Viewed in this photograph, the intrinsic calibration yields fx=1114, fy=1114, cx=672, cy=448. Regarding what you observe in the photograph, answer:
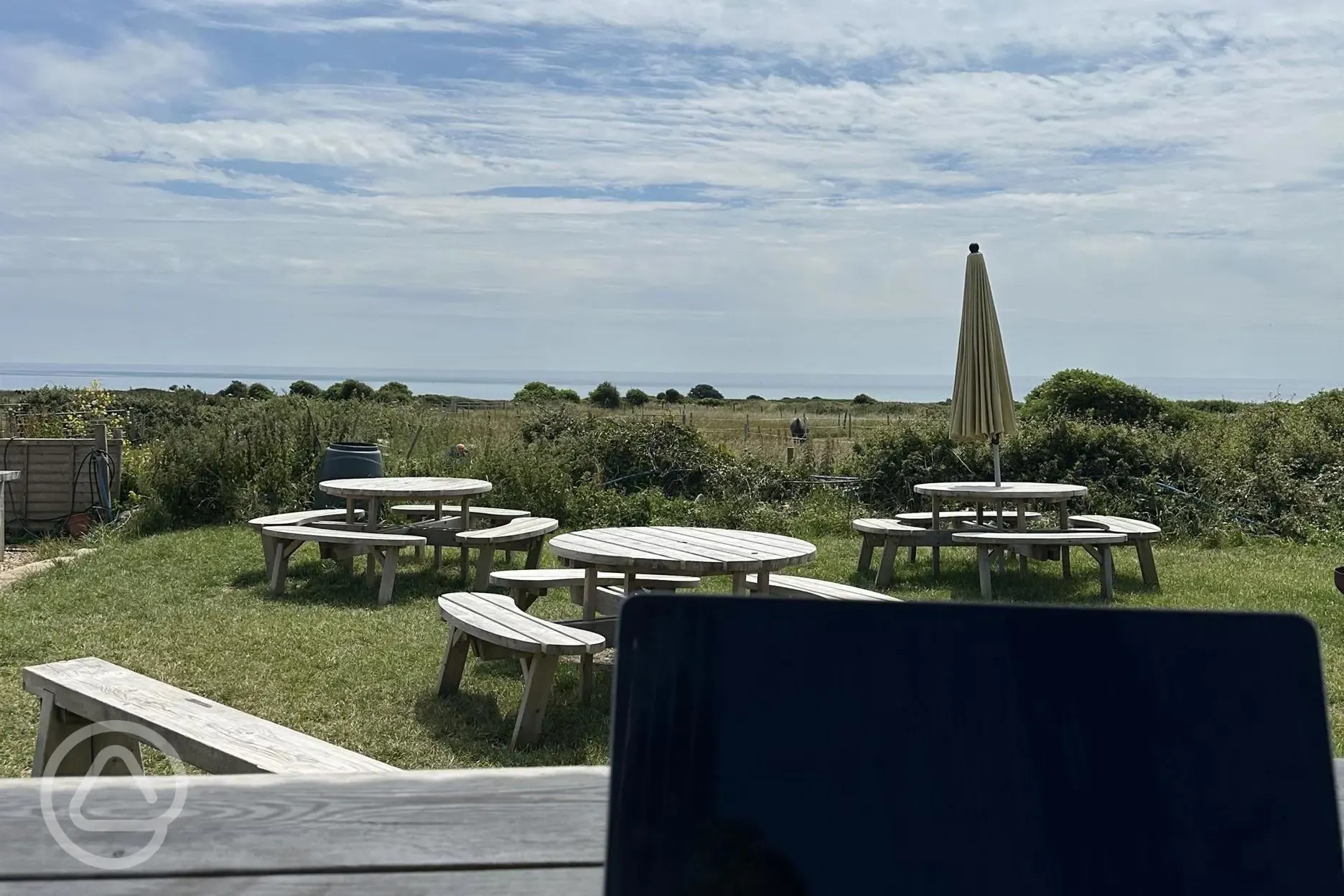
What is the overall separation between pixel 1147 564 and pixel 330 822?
6989mm

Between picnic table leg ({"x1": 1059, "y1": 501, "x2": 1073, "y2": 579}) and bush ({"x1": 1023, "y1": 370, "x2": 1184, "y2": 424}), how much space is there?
5788mm

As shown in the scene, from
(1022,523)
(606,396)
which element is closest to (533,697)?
(1022,523)

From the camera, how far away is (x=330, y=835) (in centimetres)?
109

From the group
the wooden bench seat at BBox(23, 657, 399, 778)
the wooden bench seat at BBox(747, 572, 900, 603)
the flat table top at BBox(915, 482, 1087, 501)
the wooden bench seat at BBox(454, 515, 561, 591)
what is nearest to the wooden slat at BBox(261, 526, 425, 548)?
the wooden bench seat at BBox(454, 515, 561, 591)

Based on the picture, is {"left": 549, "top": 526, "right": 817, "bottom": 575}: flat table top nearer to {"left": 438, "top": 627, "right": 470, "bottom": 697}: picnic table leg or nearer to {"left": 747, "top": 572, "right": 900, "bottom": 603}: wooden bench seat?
{"left": 747, "top": 572, "right": 900, "bottom": 603}: wooden bench seat

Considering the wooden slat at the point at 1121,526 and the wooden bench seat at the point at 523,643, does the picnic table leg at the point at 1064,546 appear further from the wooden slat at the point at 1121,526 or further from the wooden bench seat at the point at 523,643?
the wooden bench seat at the point at 523,643

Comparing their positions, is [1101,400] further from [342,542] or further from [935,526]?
[342,542]

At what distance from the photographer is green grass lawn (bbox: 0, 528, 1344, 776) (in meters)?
4.20

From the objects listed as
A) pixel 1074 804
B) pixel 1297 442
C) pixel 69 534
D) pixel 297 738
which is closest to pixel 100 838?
pixel 1074 804

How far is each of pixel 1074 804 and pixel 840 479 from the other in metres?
10.0

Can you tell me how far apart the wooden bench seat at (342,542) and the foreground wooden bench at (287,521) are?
0.04 meters

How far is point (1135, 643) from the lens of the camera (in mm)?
751

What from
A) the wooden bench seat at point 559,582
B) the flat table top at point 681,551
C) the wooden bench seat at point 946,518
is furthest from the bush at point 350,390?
the flat table top at point 681,551

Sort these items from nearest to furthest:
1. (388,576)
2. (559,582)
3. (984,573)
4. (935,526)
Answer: (559,582) → (388,576) → (984,573) → (935,526)
